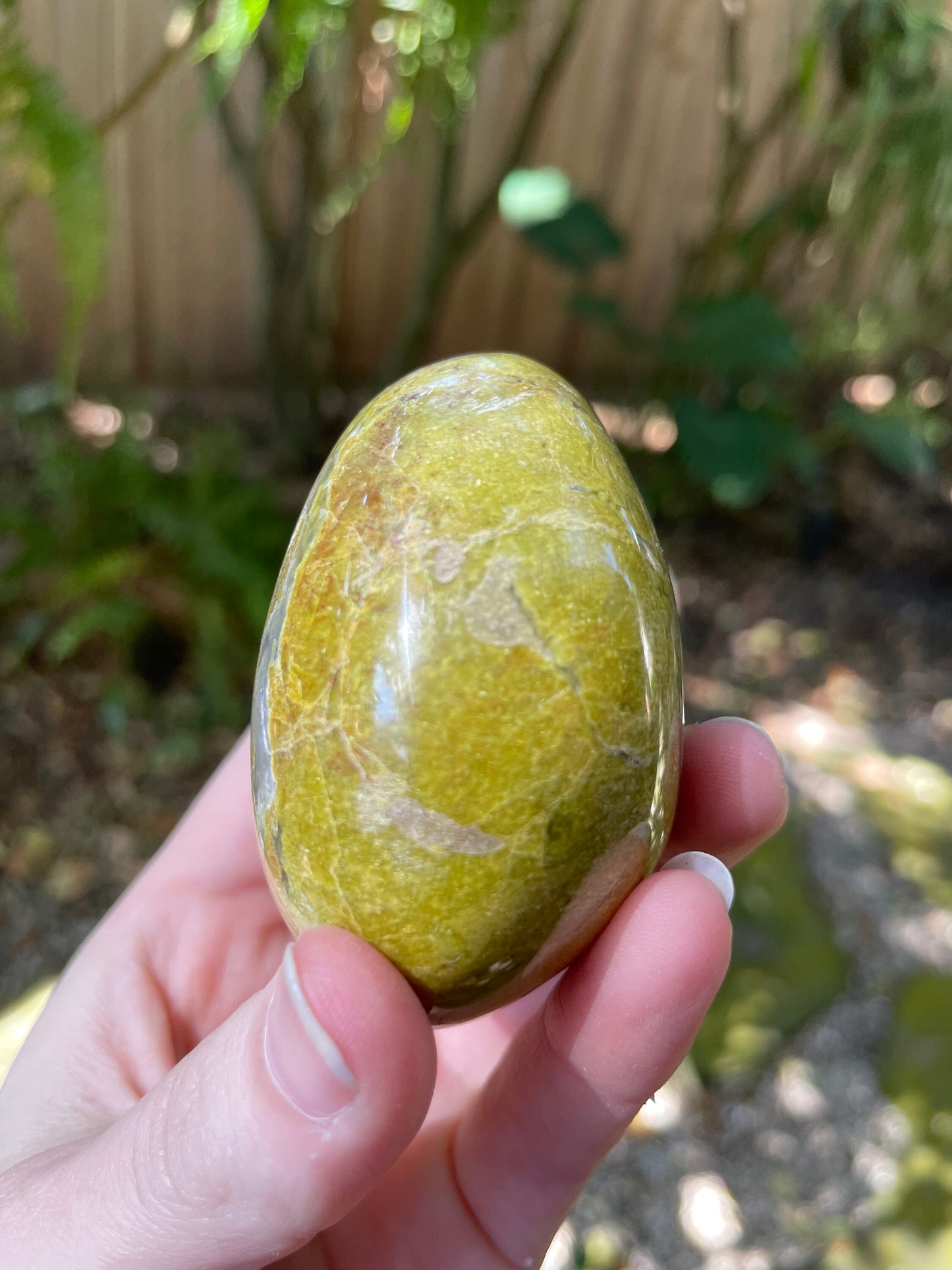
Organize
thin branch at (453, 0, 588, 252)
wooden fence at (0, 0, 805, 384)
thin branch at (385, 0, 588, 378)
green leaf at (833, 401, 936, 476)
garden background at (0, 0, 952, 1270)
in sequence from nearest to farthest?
garden background at (0, 0, 952, 1270)
thin branch at (453, 0, 588, 252)
thin branch at (385, 0, 588, 378)
green leaf at (833, 401, 936, 476)
wooden fence at (0, 0, 805, 384)

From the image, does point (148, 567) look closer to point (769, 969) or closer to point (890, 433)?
point (769, 969)

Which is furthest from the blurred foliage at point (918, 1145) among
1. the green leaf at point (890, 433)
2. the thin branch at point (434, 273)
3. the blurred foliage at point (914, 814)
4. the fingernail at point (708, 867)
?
the thin branch at point (434, 273)

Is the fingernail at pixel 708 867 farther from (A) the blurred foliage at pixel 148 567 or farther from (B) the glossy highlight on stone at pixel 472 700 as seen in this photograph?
(A) the blurred foliage at pixel 148 567

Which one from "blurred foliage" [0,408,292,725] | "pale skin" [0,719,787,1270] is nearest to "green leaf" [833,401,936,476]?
"blurred foliage" [0,408,292,725]

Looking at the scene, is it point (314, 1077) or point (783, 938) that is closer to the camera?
point (314, 1077)

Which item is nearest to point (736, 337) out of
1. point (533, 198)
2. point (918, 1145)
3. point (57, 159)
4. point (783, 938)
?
point (533, 198)

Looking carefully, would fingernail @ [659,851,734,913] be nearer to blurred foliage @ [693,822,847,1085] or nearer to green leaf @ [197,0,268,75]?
blurred foliage @ [693,822,847,1085]

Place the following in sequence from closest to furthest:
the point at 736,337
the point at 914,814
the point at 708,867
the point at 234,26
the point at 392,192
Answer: the point at 708,867
the point at 234,26
the point at 914,814
the point at 736,337
the point at 392,192
